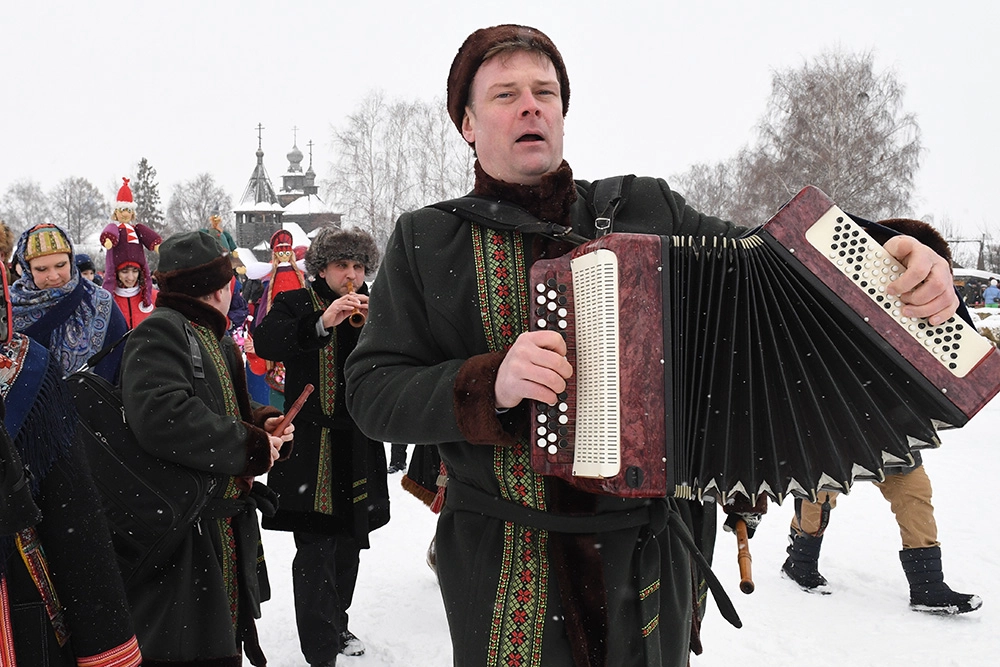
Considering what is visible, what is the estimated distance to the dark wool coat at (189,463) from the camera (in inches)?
99.8

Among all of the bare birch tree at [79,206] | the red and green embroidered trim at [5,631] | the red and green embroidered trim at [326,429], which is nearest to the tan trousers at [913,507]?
the red and green embroidered trim at [326,429]

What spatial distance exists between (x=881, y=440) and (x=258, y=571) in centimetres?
239

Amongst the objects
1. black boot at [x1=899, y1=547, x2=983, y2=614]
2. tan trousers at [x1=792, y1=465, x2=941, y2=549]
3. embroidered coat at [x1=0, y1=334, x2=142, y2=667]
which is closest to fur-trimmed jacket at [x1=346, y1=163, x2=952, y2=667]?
embroidered coat at [x1=0, y1=334, x2=142, y2=667]

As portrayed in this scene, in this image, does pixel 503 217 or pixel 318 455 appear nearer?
pixel 503 217

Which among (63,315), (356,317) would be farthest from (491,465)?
(63,315)

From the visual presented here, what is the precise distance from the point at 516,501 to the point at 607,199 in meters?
0.71

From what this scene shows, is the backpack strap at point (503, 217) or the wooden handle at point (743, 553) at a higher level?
the backpack strap at point (503, 217)

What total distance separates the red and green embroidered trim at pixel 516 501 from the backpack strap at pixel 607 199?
19 centimetres

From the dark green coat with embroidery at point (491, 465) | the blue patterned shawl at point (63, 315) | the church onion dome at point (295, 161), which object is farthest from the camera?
the church onion dome at point (295, 161)

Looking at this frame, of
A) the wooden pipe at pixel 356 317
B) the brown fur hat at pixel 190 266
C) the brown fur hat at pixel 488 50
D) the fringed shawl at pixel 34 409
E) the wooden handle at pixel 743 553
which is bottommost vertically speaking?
the wooden handle at pixel 743 553

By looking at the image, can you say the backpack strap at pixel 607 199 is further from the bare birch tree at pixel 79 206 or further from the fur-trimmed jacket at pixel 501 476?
the bare birch tree at pixel 79 206

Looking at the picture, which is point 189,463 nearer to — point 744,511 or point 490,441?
point 490,441

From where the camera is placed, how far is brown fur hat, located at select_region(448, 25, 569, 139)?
1.88 meters

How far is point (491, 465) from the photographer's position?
1723 millimetres
